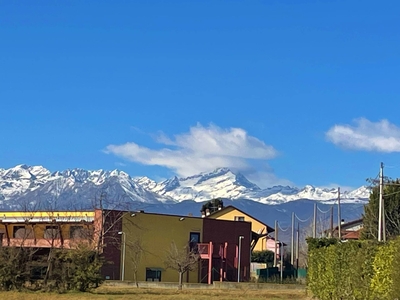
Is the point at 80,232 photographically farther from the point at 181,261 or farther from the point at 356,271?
the point at 356,271

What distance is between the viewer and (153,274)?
66.2 meters

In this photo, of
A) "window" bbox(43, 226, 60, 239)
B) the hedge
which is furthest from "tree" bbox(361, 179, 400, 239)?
the hedge

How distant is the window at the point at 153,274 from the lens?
216 ft

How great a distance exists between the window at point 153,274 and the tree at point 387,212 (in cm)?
1898

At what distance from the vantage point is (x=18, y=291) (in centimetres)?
3831

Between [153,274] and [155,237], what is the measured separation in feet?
10.7

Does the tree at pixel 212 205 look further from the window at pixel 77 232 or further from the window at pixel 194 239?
the window at pixel 77 232

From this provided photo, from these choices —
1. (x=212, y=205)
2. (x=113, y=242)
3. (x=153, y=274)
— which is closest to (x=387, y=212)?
(x=153, y=274)

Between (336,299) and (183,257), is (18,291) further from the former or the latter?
(183,257)

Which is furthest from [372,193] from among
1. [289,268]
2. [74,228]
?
[74,228]

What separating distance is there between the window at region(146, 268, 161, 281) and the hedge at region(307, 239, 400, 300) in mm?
30479

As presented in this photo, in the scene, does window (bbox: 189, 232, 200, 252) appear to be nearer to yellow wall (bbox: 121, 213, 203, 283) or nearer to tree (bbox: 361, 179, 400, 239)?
yellow wall (bbox: 121, 213, 203, 283)

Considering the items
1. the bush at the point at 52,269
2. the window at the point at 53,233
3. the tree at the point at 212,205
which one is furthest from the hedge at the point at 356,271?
the tree at the point at 212,205

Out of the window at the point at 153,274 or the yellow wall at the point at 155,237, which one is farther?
the window at the point at 153,274
